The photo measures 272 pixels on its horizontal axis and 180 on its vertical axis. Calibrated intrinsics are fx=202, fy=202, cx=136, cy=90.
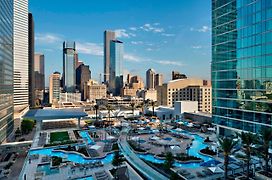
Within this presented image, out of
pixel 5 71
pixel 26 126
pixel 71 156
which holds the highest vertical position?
pixel 5 71

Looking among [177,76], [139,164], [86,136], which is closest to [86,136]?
[86,136]

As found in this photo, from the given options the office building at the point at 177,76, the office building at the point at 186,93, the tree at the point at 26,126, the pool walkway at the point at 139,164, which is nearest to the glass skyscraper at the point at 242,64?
the pool walkway at the point at 139,164

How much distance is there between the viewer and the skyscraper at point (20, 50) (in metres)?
101

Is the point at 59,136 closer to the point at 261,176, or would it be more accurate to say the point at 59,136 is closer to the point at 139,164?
the point at 139,164

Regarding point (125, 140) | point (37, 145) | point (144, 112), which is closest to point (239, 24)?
point (125, 140)

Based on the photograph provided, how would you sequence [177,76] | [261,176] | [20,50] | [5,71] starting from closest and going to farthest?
[261,176], [5,71], [20,50], [177,76]

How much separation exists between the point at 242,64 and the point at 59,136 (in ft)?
145

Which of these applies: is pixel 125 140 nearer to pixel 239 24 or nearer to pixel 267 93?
pixel 267 93

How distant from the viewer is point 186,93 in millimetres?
108250

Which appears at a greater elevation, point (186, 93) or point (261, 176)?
point (186, 93)

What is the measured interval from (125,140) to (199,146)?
16187 mm

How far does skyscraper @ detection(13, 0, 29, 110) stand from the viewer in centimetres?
10119

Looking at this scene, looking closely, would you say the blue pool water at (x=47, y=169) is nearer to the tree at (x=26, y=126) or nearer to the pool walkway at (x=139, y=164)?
the pool walkway at (x=139, y=164)

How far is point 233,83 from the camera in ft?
126
